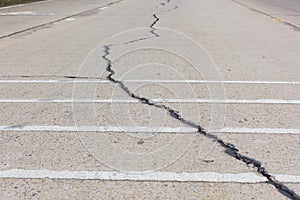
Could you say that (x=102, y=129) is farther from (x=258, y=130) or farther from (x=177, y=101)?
(x=258, y=130)

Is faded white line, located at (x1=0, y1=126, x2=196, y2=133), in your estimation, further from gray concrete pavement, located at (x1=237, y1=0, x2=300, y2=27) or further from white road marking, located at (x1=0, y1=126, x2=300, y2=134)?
gray concrete pavement, located at (x1=237, y1=0, x2=300, y2=27)

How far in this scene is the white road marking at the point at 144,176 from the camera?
3721 mm

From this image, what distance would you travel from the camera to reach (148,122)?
5.14 metres

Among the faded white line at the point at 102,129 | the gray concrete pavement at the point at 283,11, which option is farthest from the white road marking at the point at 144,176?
→ the gray concrete pavement at the point at 283,11

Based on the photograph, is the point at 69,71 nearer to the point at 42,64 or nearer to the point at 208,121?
the point at 42,64

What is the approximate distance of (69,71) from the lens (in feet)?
25.8

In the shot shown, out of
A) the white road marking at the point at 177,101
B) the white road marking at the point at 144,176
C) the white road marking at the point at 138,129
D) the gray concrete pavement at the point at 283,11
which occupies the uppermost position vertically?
the white road marking at the point at 144,176

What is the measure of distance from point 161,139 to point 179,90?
2.05 metres

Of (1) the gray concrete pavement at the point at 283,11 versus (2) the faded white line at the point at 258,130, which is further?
(1) the gray concrete pavement at the point at 283,11

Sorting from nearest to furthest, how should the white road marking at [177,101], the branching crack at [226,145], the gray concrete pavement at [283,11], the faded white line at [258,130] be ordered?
the branching crack at [226,145] < the faded white line at [258,130] < the white road marking at [177,101] < the gray concrete pavement at [283,11]

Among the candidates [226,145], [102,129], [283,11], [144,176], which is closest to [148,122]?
[102,129]

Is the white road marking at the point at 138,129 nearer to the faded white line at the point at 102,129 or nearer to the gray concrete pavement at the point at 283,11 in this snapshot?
the faded white line at the point at 102,129

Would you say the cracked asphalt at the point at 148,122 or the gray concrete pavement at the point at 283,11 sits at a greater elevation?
the cracked asphalt at the point at 148,122

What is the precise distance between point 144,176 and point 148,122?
1.40 meters
